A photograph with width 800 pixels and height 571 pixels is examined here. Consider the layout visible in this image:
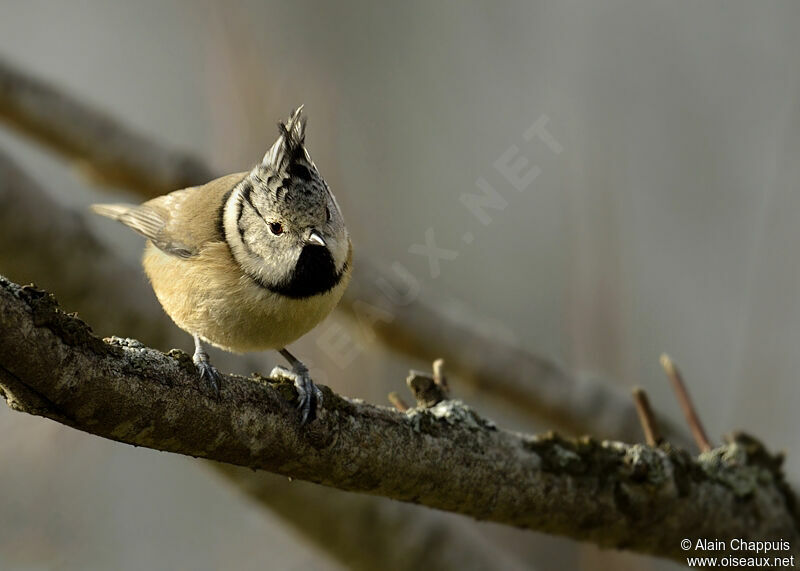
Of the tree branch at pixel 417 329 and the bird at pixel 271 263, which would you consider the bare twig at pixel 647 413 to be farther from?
the tree branch at pixel 417 329

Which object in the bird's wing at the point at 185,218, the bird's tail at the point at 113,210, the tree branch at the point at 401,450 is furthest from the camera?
the bird's tail at the point at 113,210

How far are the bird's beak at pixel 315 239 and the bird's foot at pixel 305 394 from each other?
36cm

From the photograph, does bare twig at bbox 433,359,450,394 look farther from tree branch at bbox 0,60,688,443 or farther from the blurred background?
the blurred background

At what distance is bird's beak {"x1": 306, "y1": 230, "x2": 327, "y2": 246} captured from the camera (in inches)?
85.0

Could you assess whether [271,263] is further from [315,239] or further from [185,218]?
[185,218]

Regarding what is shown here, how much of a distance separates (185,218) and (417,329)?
132 cm

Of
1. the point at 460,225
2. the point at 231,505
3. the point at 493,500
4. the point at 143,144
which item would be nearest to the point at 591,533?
the point at 493,500

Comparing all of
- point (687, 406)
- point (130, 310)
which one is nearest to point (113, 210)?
point (130, 310)

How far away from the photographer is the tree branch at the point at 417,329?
3.27 metres

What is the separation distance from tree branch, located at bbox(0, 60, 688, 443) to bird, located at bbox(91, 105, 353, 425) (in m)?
1.08

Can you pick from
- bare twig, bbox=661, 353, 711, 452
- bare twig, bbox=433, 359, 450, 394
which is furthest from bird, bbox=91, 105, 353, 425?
bare twig, bbox=661, 353, 711, 452

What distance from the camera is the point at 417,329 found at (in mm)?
3541

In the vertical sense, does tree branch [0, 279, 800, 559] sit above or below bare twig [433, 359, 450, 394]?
below

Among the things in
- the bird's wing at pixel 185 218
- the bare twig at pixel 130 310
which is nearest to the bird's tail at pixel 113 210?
the bird's wing at pixel 185 218
